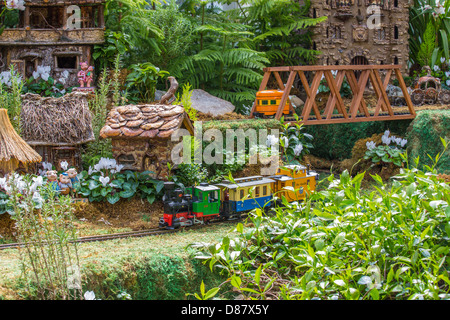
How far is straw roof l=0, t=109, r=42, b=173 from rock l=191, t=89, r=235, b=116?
5.22m

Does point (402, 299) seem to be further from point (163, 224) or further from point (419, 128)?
point (419, 128)

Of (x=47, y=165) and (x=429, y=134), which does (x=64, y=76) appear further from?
(x=429, y=134)

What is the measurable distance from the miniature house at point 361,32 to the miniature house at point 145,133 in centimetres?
796

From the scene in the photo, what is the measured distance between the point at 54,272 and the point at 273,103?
685 cm

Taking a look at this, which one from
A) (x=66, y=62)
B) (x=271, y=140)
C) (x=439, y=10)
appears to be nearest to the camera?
(x=271, y=140)

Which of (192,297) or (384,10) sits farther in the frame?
(384,10)

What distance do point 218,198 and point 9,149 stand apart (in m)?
3.11

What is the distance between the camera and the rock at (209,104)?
1238cm

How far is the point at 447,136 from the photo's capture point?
11273 mm

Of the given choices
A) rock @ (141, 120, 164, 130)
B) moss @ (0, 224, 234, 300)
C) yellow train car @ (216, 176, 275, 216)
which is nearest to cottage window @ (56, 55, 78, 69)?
rock @ (141, 120, 164, 130)

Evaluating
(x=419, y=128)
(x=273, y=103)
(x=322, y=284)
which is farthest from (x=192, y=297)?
(x=419, y=128)

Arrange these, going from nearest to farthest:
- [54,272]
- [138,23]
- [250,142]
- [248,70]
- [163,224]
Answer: [54,272] → [163,224] → [250,142] → [138,23] → [248,70]

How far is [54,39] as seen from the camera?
1177cm

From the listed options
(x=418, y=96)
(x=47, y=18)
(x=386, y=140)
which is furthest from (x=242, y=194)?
(x=418, y=96)
